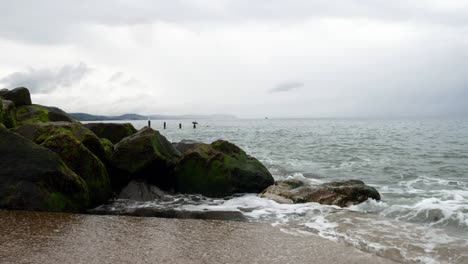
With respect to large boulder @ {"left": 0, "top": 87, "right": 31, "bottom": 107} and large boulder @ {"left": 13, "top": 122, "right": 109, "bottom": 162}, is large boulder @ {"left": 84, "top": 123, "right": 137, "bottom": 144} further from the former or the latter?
large boulder @ {"left": 0, "top": 87, "right": 31, "bottom": 107}

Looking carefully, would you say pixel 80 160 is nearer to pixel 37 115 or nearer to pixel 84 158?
pixel 84 158

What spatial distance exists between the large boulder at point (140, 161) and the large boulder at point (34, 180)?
2384mm

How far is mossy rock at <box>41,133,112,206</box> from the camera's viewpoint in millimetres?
9578

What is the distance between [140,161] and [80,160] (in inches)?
77.9

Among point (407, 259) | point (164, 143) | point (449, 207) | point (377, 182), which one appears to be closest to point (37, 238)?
point (407, 259)

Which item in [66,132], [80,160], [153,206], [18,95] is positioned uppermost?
[18,95]

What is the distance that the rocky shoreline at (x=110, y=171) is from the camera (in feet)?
26.9

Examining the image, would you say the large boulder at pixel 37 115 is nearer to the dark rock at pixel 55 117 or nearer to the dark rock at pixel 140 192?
the dark rock at pixel 55 117

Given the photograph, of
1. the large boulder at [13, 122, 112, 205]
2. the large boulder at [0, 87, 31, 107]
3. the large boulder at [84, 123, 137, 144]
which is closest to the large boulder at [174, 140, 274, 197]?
the large boulder at [13, 122, 112, 205]

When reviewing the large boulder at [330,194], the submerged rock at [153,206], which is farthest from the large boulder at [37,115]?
the large boulder at [330,194]

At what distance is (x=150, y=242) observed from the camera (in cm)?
629

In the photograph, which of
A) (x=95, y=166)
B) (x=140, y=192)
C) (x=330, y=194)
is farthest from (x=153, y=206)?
(x=330, y=194)

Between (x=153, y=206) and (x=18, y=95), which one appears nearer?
(x=153, y=206)

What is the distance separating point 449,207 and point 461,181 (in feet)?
20.5
